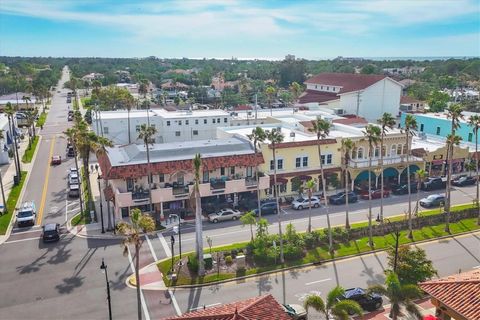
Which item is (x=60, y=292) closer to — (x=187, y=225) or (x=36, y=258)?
(x=36, y=258)

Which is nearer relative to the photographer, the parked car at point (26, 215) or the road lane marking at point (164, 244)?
the road lane marking at point (164, 244)

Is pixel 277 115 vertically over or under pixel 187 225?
over

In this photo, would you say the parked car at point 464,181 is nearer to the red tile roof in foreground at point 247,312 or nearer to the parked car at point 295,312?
the parked car at point 295,312

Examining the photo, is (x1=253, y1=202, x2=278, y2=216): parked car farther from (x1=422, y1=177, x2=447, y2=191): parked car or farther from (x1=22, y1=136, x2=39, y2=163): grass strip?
(x1=22, y1=136, x2=39, y2=163): grass strip

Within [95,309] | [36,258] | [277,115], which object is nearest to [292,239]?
[95,309]

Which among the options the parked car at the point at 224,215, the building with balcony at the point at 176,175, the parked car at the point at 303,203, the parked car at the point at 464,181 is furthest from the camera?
the parked car at the point at 464,181

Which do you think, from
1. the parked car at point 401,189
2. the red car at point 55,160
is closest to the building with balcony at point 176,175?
the parked car at point 401,189
